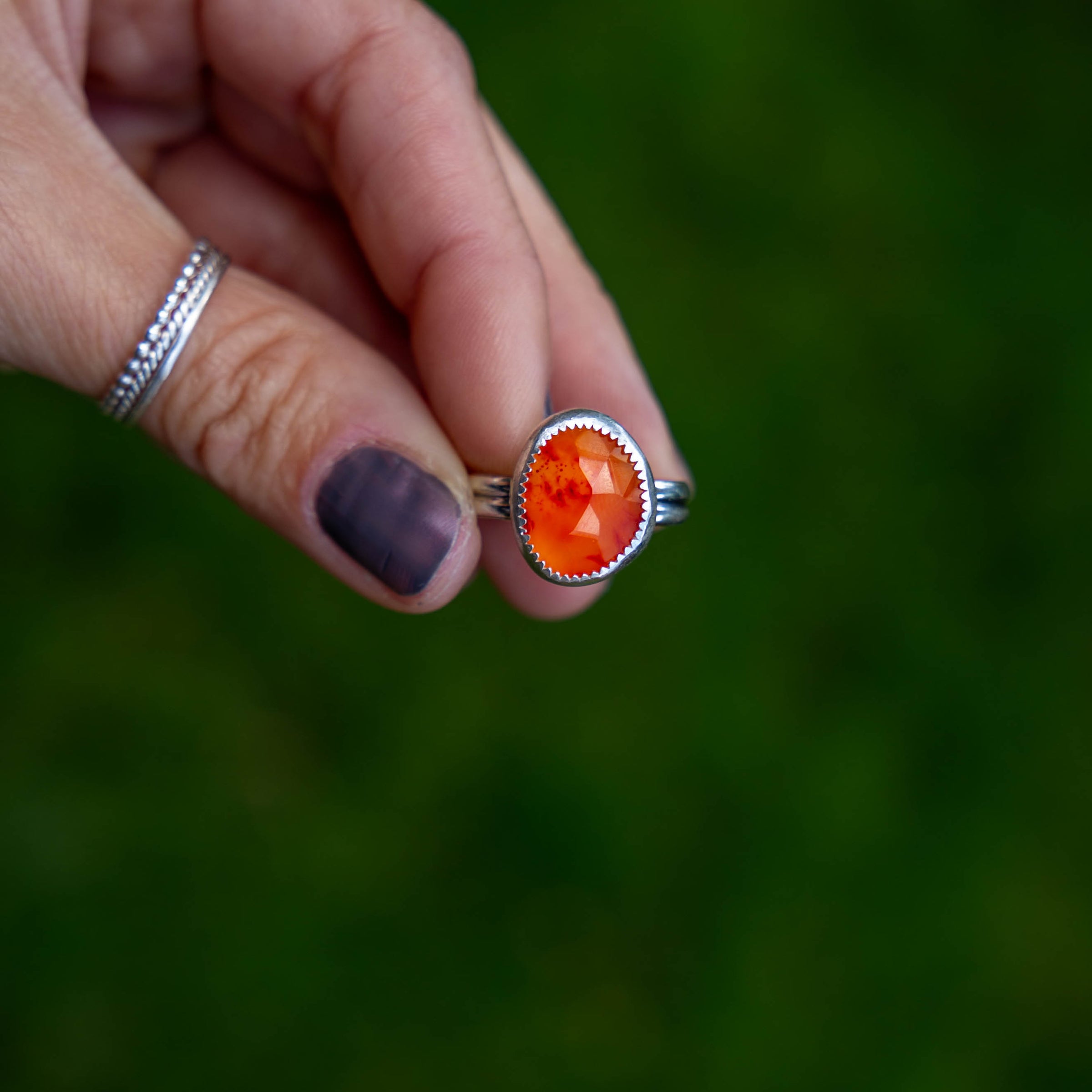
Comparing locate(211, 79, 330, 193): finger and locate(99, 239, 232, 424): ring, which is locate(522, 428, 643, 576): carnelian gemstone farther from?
locate(211, 79, 330, 193): finger

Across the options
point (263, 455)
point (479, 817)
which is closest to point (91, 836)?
point (479, 817)

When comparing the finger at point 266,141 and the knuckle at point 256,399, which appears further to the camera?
the finger at point 266,141

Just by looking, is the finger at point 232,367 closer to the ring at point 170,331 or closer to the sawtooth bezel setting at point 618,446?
the ring at point 170,331

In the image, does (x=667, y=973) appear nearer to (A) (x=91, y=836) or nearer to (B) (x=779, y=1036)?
(B) (x=779, y=1036)

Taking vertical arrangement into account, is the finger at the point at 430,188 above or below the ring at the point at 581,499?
above

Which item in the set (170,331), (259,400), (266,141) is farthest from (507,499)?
(266,141)

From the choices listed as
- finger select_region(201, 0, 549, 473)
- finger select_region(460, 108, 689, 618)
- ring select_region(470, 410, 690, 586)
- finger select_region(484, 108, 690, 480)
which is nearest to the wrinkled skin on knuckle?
finger select_region(201, 0, 549, 473)

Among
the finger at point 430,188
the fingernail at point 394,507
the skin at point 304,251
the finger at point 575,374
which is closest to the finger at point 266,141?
the skin at point 304,251
